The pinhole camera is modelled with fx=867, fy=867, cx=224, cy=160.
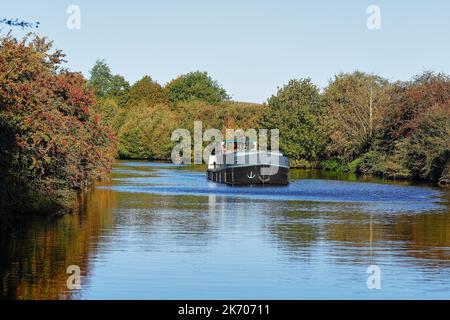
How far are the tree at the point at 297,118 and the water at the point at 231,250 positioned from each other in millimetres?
47375

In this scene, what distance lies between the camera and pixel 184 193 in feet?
157

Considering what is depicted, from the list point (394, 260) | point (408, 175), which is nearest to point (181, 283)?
point (394, 260)

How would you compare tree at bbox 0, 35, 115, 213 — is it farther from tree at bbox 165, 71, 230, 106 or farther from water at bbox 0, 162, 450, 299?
tree at bbox 165, 71, 230, 106

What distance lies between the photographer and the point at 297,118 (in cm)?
9031

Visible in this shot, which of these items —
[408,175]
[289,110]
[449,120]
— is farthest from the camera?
[289,110]

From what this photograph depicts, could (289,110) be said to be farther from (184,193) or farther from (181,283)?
(181,283)

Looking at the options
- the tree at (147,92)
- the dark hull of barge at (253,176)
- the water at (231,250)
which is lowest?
the water at (231,250)

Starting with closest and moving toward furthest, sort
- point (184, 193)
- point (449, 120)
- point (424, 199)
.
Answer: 1. point (424, 199)
2. point (184, 193)
3. point (449, 120)

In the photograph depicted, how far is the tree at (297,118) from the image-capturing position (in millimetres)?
89062

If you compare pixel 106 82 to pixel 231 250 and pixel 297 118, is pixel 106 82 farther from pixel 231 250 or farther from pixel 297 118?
pixel 231 250

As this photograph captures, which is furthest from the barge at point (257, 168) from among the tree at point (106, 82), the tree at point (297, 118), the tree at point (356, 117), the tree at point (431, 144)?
the tree at point (106, 82)

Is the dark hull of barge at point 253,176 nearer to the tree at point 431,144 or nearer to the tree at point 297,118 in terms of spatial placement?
the tree at point 431,144

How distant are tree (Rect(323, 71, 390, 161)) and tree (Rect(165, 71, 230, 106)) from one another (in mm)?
51547
